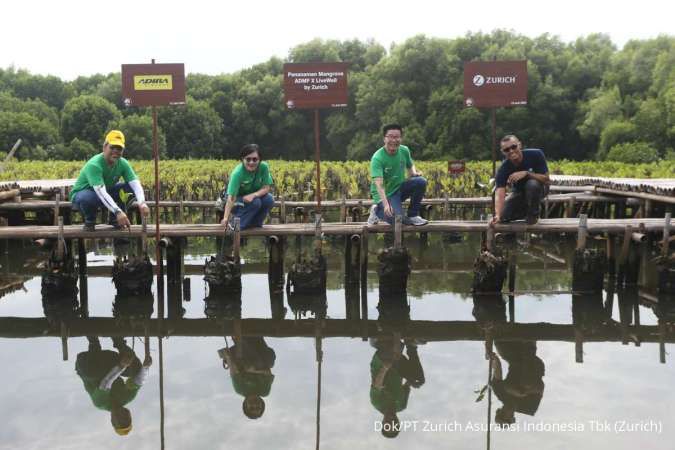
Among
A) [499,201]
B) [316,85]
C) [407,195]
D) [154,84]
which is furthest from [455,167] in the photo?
[154,84]

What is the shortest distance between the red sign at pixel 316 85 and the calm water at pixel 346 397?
3292mm

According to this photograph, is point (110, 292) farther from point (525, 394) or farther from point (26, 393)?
point (525, 394)

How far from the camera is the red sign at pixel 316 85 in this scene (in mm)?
11477

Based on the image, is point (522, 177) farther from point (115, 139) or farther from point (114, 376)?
point (114, 376)

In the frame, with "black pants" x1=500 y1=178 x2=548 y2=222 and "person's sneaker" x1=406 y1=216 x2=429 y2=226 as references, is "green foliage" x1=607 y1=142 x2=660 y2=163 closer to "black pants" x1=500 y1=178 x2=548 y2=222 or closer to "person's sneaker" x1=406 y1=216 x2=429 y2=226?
"black pants" x1=500 y1=178 x2=548 y2=222

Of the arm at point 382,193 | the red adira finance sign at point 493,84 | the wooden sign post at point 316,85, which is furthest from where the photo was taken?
the red adira finance sign at point 493,84

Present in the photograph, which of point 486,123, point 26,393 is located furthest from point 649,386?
point 486,123

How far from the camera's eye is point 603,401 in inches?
267

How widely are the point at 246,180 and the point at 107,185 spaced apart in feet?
6.48

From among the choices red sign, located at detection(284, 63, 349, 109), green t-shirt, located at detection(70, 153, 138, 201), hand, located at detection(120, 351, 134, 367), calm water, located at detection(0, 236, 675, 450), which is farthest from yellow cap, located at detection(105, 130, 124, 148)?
hand, located at detection(120, 351, 134, 367)

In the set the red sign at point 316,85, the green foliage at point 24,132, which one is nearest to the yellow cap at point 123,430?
the red sign at point 316,85

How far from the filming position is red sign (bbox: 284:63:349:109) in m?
11.5

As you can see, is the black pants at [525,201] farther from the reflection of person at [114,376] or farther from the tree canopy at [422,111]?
the tree canopy at [422,111]

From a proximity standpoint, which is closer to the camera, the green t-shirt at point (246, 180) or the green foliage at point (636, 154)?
the green t-shirt at point (246, 180)
